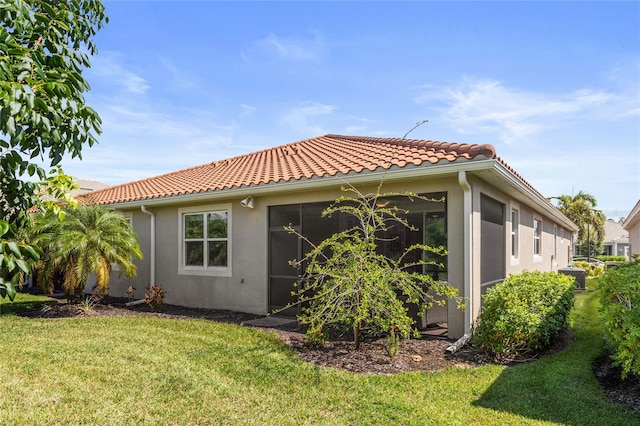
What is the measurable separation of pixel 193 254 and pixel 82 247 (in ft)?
9.42

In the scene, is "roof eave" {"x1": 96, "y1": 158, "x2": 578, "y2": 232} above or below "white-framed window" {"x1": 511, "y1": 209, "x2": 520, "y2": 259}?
above

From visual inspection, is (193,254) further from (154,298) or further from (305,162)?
(305,162)

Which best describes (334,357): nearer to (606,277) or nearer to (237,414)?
(237,414)

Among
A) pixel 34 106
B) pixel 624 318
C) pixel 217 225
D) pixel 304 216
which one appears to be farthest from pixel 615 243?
pixel 34 106

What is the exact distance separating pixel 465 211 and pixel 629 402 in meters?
3.72

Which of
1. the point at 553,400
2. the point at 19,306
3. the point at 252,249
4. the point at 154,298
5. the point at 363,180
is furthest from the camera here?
the point at 19,306

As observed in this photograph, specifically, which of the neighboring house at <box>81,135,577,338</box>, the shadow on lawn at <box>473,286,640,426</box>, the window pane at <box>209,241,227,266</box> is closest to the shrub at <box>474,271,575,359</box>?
the shadow on lawn at <box>473,286,640,426</box>

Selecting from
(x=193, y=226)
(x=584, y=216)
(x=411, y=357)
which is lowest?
(x=411, y=357)

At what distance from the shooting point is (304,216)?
10.1 metres

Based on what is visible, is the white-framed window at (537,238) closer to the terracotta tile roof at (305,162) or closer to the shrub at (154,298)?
the terracotta tile roof at (305,162)

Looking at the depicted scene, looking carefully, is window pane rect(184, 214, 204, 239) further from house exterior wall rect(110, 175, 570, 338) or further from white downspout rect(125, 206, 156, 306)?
white downspout rect(125, 206, 156, 306)

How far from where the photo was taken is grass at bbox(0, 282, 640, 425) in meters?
4.56

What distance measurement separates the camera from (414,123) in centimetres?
757

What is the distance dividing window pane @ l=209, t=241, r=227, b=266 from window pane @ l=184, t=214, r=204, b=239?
1.74 ft
